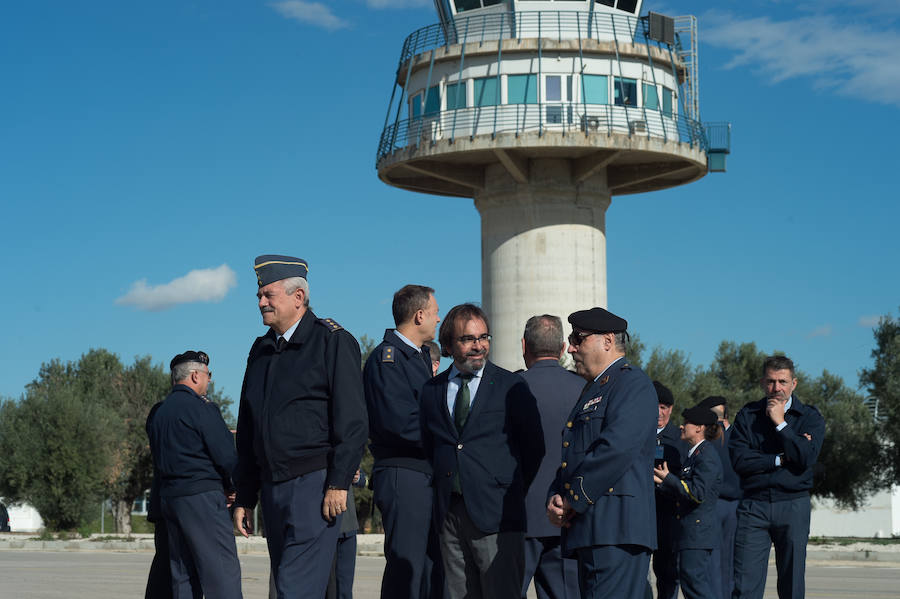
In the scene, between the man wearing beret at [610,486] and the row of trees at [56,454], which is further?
the row of trees at [56,454]

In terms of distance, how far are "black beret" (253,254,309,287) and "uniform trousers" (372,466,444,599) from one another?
1763mm

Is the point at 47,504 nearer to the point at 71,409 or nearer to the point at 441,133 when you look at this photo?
the point at 71,409

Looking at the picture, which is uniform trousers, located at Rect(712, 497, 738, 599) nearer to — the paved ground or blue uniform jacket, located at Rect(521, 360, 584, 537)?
the paved ground

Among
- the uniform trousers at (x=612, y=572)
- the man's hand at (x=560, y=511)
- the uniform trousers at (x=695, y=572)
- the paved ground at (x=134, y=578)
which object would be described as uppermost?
the man's hand at (x=560, y=511)

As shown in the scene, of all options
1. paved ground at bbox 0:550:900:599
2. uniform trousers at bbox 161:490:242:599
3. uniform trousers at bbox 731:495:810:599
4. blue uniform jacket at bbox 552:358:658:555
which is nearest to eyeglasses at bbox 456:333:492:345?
blue uniform jacket at bbox 552:358:658:555

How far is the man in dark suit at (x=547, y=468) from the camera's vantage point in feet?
28.0

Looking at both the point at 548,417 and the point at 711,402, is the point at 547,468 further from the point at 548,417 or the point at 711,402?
the point at 711,402

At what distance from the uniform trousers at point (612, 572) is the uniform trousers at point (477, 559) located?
24.1 inches

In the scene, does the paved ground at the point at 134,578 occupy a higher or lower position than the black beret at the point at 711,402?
lower

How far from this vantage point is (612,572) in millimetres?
6992

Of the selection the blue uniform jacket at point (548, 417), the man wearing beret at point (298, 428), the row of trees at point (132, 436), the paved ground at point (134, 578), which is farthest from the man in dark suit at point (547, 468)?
the row of trees at point (132, 436)

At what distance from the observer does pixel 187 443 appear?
9.45 meters

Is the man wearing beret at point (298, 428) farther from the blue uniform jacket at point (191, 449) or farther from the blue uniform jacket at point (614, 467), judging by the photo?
the blue uniform jacket at point (191, 449)

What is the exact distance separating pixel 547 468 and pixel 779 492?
3206 mm
